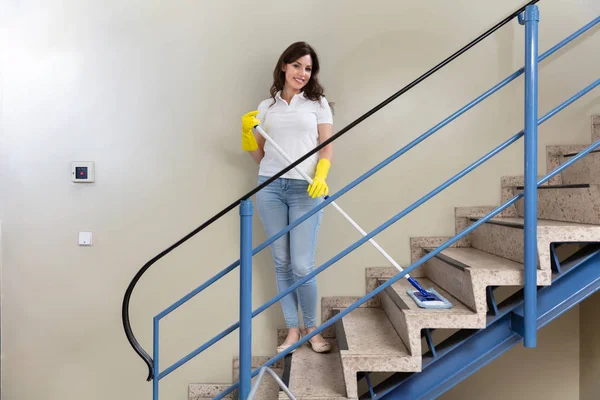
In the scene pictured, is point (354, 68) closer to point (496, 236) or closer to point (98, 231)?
point (496, 236)

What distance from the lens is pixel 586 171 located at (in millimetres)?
2020

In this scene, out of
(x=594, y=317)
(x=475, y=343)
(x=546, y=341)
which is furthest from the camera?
(x=546, y=341)

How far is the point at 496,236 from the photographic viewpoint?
1.88 metres

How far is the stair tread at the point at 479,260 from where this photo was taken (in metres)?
1.55

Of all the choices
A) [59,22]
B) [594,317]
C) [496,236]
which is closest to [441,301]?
[496,236]

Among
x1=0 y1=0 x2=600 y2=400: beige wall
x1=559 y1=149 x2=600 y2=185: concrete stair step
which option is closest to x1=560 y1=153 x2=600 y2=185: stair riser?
x1=559 y1=149 x2=600 y2=185: concrete stair step

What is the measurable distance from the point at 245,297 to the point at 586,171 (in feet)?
5.59

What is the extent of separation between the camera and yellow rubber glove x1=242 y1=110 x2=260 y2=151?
2023mm

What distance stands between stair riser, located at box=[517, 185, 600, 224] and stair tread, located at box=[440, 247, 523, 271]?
1.11ft

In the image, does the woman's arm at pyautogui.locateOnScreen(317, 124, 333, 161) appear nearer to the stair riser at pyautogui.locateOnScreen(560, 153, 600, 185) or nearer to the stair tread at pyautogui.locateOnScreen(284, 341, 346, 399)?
the stair tread at pyautogui.locateOnScreen(284, 341, 346, 399)

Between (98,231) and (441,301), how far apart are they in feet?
6.32

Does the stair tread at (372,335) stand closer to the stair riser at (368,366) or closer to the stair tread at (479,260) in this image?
the stair riser at (368,366)

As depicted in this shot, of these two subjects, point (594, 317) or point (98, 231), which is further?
point (98, 231)

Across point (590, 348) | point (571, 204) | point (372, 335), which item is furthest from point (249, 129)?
point (590, 348)
